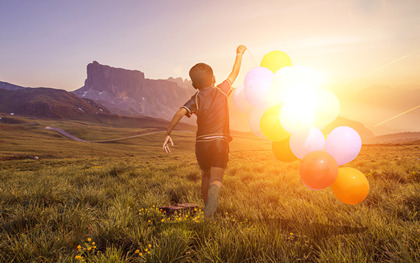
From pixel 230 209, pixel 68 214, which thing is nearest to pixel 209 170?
pixel 230 209

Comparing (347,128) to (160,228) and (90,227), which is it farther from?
(90,227)

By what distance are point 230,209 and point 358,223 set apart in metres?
1.77

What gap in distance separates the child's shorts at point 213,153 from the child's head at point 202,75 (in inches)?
42.9

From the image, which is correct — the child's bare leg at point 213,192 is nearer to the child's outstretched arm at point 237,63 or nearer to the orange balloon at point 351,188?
the child's outstretched arm at point 237,63

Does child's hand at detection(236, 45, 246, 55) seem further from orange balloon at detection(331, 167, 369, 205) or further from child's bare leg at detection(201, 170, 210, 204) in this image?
orange balloon at detection(331, 167, 369, 205)

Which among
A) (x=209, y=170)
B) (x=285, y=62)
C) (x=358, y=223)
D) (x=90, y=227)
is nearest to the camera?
(x=358, y=223)

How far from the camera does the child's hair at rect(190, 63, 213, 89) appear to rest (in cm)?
376

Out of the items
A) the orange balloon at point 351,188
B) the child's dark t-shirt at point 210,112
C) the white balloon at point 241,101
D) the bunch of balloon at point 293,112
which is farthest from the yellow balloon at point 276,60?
the orange balloon at point 351,188

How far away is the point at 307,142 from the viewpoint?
4.25 m

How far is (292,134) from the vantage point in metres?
4.44

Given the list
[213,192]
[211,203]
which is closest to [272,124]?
[213,192]

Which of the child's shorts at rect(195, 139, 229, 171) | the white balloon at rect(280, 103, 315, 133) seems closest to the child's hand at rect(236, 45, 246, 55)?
the white balloon at rect(280, 103, 315, 133)

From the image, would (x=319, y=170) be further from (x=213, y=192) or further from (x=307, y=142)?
(x=213, y=192)

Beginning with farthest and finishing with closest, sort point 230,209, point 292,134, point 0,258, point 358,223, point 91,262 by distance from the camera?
point 292,134 < point 230,209 < point 358,223 < point 0,258 < point 91,262
